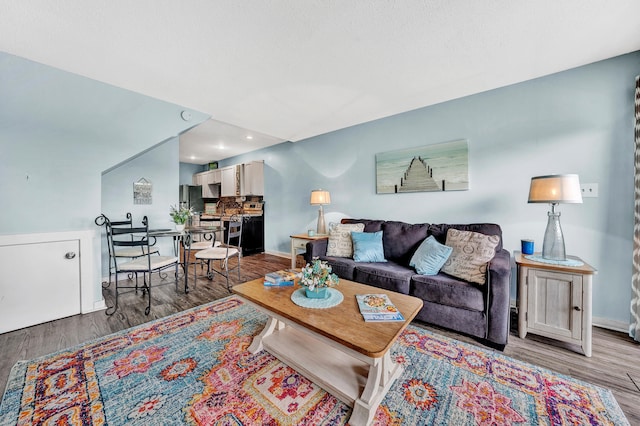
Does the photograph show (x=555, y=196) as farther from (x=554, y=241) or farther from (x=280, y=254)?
(x=280, y=254)

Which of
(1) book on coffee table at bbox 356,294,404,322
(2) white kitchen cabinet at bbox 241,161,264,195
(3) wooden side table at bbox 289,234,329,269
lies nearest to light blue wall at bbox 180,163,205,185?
(2) white kitchen cabinet at bbox 241,161,264,195

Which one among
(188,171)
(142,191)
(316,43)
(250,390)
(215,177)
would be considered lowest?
(250,390)

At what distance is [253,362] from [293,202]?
347 centimetres

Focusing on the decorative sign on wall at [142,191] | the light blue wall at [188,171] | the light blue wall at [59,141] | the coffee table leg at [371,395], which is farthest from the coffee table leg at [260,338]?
the light blue wall at [188,171]

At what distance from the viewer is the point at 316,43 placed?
1960mm

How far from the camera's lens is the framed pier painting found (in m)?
2.88

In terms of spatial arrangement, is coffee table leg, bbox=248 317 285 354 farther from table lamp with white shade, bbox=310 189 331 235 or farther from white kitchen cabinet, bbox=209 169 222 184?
white kitchen cabinet, bbox=209 169 222 184

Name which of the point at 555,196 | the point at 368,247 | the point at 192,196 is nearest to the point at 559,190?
the point at 555,196

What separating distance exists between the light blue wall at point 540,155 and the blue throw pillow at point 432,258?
773 mm

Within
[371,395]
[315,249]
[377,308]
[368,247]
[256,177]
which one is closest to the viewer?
[371,395]

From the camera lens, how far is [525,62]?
7.18 feet

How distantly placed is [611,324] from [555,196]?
137 centimetres

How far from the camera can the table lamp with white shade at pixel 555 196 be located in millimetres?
1922

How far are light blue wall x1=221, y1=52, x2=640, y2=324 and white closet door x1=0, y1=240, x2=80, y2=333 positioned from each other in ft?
11.8
